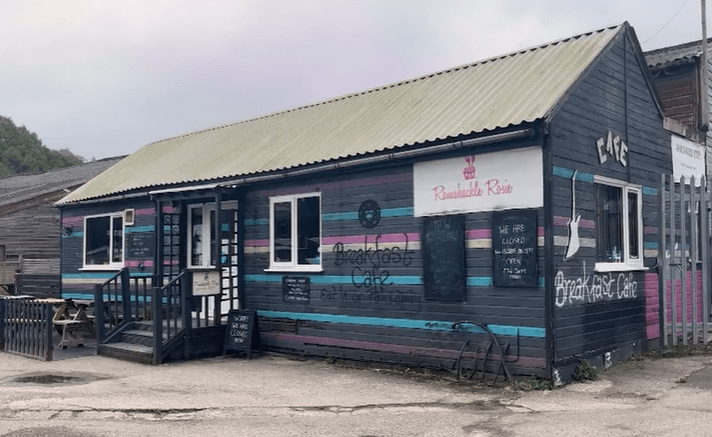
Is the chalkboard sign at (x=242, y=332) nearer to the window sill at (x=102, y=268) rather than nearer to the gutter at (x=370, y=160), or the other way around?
the gutter at (x=370, y=160)

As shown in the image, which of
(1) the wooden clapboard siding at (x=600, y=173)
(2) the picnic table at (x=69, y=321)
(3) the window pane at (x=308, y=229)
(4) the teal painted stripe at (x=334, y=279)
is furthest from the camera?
(2) the picnic table at (x=69, y=321)

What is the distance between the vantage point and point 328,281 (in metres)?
10.8

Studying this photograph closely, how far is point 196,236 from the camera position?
1334 centimetres

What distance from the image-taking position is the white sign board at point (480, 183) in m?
8.57

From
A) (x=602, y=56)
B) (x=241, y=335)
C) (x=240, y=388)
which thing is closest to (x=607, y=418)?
(x=240, y=388)

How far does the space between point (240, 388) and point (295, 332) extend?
8.28ft

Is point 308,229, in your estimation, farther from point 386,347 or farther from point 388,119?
point 386,347

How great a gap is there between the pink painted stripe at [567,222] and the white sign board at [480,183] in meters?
0.36

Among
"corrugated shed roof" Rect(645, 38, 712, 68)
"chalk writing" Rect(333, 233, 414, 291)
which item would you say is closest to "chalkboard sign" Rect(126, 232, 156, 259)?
"chalk writing" Rect(333, 233, 414, 291)

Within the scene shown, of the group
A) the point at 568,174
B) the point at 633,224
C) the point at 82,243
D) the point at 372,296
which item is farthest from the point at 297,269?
the point at 82,243

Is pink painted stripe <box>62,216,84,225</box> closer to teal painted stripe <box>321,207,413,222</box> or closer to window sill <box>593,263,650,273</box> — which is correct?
teal painted stripe <box>321,207,413,222</box>

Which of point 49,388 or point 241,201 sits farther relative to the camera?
point 241,201

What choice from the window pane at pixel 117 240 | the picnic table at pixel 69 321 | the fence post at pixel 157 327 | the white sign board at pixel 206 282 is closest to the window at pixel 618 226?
the white sign board at pixel 206 282

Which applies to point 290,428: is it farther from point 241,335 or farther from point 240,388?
point 241,335
